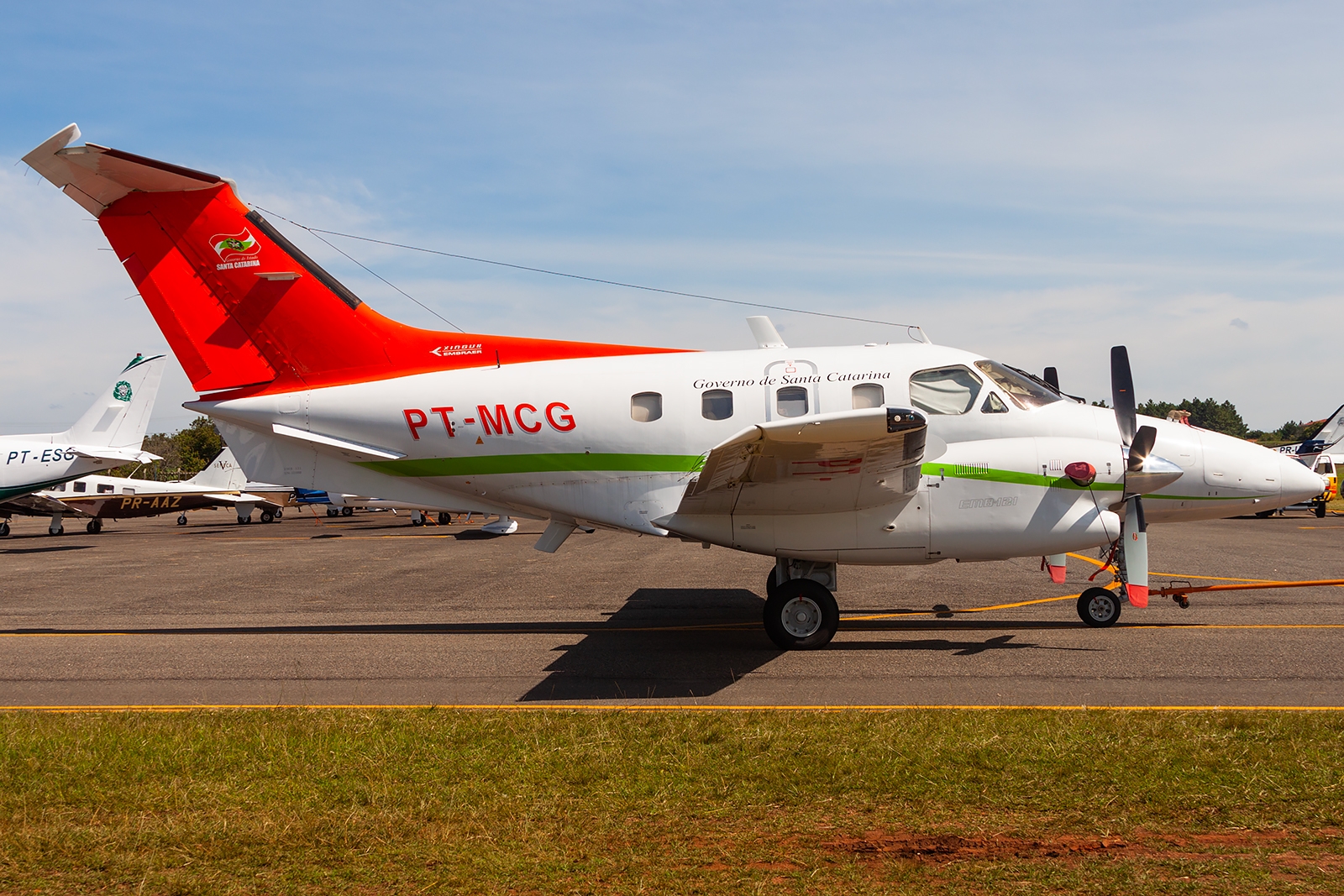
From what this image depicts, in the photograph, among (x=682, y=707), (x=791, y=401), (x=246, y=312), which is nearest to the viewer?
(x=682, y=707)

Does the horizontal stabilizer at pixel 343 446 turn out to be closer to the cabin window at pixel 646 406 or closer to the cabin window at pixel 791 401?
the cabin window at pixel 646 406

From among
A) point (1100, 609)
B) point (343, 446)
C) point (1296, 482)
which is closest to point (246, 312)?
point (343, 446)

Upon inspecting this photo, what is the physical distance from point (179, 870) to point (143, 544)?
31.9 metres

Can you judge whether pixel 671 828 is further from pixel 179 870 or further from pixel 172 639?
pixel 172 639

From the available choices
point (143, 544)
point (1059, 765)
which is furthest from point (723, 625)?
point (143, 544)

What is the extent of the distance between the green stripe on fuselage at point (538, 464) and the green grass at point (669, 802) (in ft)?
13.5

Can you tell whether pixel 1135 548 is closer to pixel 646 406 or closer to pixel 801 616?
pixel 801 616

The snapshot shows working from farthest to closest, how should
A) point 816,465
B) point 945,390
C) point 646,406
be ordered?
point 646,406, point 945,390, point 816,465

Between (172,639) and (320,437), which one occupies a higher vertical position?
(320,437)

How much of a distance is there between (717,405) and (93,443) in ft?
106

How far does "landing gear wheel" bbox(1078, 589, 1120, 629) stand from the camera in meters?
12.2

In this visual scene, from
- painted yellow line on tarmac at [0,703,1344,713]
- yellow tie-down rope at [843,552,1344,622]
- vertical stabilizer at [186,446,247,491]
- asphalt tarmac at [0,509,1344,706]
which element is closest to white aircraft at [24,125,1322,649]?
Result: yellow tie-down rope at [843,552,1344,622]

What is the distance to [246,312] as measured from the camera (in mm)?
12789

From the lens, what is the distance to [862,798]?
6.00m
